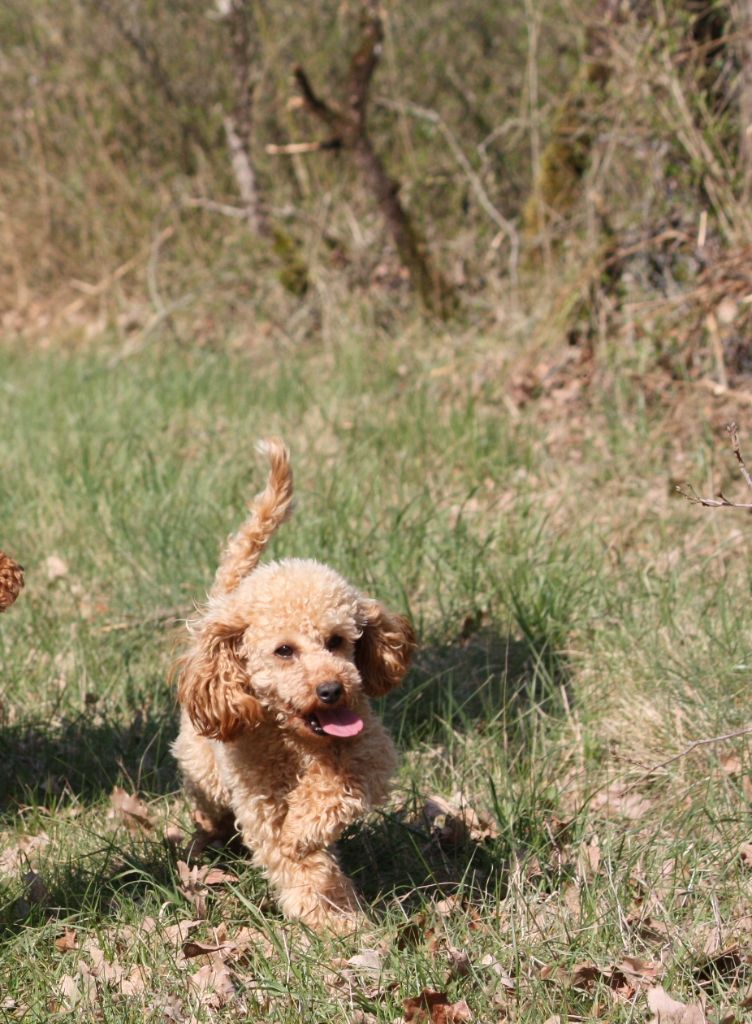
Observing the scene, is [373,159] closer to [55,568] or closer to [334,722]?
[55,568]

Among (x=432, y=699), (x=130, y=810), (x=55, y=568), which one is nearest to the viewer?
(x=130, y=810)

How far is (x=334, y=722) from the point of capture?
3.07m

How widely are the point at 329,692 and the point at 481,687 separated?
1.22 meters

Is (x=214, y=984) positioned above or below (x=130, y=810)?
above

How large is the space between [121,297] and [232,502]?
4960 mm

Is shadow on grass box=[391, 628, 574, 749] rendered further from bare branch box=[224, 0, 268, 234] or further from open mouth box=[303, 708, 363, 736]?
bare branch box=[224, 0, 268, 234]

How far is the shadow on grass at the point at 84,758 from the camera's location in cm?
405

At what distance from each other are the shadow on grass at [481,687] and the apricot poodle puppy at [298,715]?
0.76 m

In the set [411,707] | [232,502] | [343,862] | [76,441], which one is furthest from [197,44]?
[343,862]

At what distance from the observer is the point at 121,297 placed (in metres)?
9.98

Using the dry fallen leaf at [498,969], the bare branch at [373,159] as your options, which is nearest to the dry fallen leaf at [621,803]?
the dry fallen leaf at [498,969]

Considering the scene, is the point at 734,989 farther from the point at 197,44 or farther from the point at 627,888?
the point at 197,44

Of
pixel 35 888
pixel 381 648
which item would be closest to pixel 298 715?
pixel 381 648

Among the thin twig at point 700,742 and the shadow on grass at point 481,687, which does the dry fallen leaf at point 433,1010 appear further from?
the shadow on grass at point 481,687
